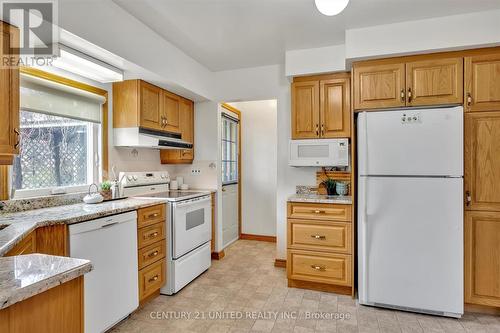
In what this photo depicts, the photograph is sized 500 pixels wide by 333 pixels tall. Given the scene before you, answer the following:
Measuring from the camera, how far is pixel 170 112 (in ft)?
10.9

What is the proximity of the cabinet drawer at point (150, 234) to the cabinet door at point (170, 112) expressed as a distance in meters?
1.17

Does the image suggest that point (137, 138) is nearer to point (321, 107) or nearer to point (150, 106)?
point (150, 106)

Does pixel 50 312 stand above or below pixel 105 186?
below

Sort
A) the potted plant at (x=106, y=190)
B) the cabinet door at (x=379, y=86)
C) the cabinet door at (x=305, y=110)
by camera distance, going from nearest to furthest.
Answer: the cabinet door at (x=379, y=86), the potted plant at (x=106, y=190), the cabinet door at (x=305, y=110)

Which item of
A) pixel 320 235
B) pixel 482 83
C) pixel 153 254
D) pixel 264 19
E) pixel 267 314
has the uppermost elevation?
pixel 264 19

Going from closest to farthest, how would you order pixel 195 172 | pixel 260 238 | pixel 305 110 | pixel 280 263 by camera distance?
pixel 305 110 < pixel 280 263 < pixel 195 172 < pixel 260 238

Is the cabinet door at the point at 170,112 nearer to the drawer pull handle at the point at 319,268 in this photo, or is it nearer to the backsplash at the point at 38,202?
the backsplash at the point at 38,202

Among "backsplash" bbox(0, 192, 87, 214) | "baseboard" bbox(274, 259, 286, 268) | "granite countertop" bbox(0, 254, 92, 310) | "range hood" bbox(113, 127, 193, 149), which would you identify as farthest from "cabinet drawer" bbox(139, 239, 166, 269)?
"granite countertop" bbox(0, 254, 92, 310)

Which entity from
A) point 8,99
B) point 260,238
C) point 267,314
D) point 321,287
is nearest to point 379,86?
point 321,287

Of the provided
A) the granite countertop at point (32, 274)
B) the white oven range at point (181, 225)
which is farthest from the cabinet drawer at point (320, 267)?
the granite countertop at point (32, 274)

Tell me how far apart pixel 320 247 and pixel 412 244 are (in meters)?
0.79

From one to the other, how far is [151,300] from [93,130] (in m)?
1.72

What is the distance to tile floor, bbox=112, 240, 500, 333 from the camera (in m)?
2.16

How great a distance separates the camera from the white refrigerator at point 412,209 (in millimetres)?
2252
